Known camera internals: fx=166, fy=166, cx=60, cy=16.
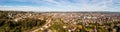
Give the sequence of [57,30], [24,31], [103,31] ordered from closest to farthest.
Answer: [103,31]
[57,30]
[24,31]

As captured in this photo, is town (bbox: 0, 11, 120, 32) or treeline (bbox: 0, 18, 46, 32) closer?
town (bbox: 0, 11, 120, 32)

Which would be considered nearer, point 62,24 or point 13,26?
point 62,24

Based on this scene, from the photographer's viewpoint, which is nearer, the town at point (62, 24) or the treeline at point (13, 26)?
the town at point (62, 24)

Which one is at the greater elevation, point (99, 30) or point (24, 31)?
point (99, 30)

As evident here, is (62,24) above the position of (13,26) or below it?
above

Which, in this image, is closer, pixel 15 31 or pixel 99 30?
pixel 99 30

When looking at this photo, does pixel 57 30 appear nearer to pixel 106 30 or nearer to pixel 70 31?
pixel 70 31

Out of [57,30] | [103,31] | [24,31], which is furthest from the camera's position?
[24,31]

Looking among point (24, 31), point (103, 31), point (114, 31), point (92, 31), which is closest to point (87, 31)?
point (92, 31)

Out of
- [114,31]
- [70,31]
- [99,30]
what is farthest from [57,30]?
[114,31]
